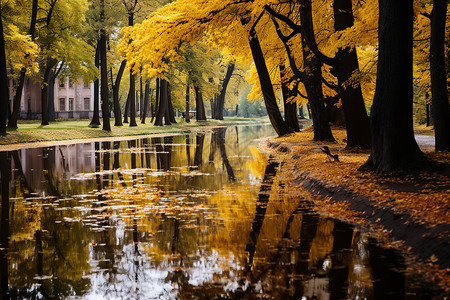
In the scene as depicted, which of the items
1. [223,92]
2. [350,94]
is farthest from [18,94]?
[223,92]

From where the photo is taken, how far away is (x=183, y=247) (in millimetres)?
7215

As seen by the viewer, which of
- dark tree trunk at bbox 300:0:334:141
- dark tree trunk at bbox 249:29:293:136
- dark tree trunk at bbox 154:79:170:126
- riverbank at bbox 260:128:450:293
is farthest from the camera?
dark tree trunk at bbox 154:79:170:126

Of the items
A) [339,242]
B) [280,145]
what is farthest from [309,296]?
[280,145]

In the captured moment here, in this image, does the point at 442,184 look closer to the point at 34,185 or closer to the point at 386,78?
the point at 386,78

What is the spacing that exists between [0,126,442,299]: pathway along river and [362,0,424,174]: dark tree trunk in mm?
2330

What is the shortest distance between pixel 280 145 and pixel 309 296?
849 inches

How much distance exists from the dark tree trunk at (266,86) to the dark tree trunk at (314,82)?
515 centimetres

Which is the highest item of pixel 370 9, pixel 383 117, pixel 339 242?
pixel 370 9

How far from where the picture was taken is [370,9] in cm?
1923

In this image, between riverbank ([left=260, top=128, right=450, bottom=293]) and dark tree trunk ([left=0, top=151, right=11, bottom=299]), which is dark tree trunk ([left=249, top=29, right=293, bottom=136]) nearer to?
riverbank ([left=260, top=128, right=450, bottom=293])

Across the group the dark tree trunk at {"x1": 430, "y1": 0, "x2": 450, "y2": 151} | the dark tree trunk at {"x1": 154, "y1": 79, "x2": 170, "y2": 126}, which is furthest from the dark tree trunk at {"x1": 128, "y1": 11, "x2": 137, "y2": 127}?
the dark tree trunk at {"x1": 430, "y1": 0, "x2": 450, "y2": 151}

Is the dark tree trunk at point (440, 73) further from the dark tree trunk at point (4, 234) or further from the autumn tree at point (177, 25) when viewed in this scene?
the dark tree trunk at point (4, 234)

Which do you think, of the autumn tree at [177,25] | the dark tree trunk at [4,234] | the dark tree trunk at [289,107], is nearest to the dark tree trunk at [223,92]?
the dark tree trunk at [289,107]

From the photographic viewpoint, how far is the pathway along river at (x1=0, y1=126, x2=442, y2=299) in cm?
547
